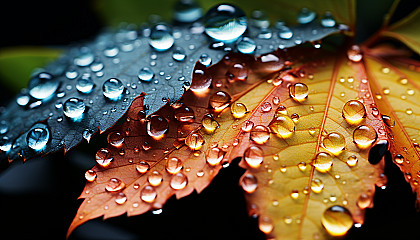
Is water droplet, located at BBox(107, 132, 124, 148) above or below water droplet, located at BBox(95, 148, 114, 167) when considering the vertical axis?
above

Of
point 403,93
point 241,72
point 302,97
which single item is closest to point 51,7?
point 241,72

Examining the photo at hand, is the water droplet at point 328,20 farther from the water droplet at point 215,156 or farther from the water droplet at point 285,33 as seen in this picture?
the water droplet at point 215,156

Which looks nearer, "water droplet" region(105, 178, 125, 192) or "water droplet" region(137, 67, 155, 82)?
"water droplet" region(105, 178, 125, 192)

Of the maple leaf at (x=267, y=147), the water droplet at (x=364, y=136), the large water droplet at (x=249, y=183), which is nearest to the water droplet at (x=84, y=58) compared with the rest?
the maple leaf at (x=267, y=147)

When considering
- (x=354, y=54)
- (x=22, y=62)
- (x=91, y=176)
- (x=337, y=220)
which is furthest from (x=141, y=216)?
(x=22, y=62)

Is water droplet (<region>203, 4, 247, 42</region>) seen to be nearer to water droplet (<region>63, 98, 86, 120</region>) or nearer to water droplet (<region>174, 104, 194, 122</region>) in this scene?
water droplet (<region>174, 104, 194, 122</region>)

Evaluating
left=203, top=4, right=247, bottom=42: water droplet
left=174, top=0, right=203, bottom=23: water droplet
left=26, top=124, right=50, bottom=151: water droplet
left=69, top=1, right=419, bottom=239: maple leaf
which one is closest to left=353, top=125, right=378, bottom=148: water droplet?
left=69, top=1, right=419, bottom=239: maple leaf
